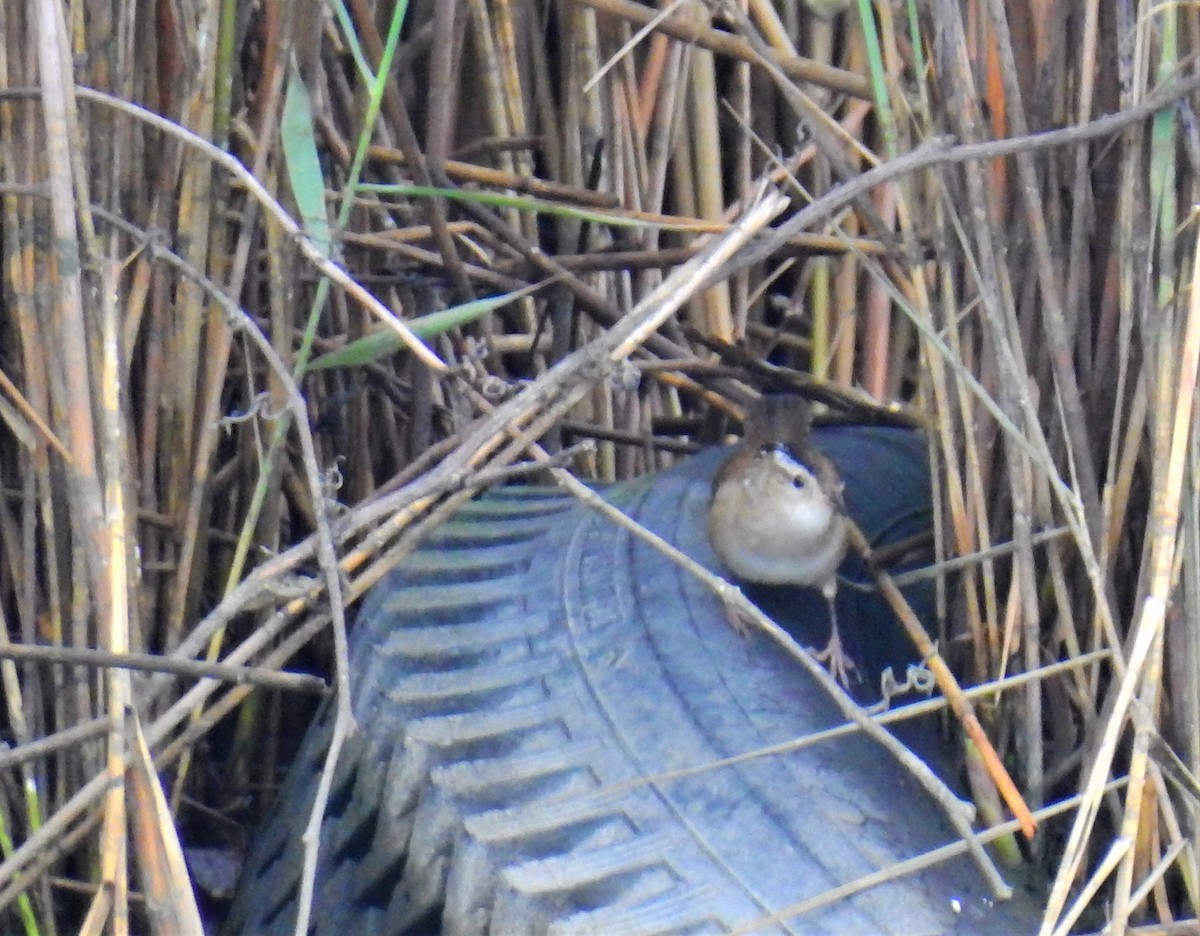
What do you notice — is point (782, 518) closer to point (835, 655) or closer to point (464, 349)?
point (835, 655)

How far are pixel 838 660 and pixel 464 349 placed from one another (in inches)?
24.2

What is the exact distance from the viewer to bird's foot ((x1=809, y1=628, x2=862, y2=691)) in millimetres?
1452

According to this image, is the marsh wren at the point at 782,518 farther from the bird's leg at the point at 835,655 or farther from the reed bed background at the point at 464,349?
the reed bed background at the point at 464,349

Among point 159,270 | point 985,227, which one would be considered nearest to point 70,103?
point 159,270


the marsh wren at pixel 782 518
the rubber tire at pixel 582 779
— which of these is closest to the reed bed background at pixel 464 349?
the rubber tire at pixel 582 779

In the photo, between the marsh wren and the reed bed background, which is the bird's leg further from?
the reed bed background

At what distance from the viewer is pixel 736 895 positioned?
3.45 feet

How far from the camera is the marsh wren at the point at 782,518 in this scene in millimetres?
1538

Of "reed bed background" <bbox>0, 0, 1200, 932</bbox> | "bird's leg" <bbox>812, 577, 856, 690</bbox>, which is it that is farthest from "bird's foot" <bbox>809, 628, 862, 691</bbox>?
"reed bed background" <bbox>0, 0, 1200, 932</bbox>

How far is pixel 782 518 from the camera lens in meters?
1.53

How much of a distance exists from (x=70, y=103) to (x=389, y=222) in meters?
0.77

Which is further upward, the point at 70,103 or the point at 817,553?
the point at 70,103

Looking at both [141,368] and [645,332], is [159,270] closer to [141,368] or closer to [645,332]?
[141,368]

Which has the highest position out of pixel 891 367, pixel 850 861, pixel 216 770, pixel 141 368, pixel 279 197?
pixel 279 197
